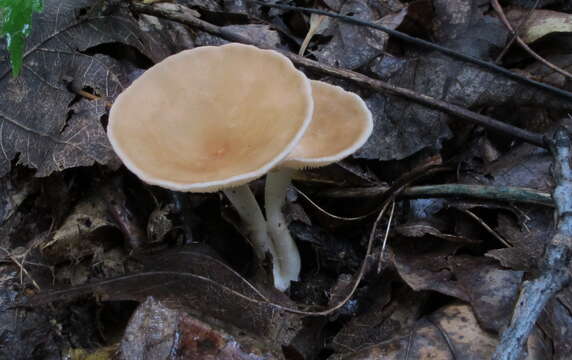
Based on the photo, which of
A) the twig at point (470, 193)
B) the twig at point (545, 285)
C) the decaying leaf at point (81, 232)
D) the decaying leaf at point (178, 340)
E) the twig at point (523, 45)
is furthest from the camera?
the twig at point (523, 45)

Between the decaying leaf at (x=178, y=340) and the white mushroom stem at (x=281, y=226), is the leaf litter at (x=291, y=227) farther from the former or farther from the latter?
the white mushroom stem at (x=281, y=226)

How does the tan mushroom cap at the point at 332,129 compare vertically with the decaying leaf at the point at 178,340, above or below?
above

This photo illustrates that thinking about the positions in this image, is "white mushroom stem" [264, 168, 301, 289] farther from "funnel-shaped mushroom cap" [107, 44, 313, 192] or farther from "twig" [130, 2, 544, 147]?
"twig" [130, 2, 544, 147]

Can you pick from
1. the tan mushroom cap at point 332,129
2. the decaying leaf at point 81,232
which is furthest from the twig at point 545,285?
the decaying leaf at point 81,232

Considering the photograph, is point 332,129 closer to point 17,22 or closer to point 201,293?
point 201,293

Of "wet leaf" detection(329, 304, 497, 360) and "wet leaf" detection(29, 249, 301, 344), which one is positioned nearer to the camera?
"wet leaf" detection(329, 304, 497, 360)

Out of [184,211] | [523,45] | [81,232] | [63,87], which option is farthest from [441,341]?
[63,87]

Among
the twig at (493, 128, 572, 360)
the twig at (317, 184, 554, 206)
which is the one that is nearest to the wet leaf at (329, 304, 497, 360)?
the twig at (493, 128, 572, 360)
